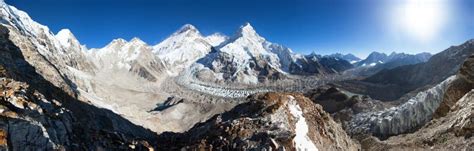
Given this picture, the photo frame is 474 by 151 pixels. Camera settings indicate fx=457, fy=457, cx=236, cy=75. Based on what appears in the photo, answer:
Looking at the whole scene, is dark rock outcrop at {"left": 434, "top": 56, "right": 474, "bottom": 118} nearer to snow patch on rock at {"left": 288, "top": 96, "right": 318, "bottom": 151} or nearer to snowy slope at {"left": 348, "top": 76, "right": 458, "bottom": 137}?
snowy slope at {"left": 348, "top": 76, "right": 458, "bottom": 137}

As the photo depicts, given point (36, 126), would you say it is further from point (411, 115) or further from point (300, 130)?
point (411, 115)

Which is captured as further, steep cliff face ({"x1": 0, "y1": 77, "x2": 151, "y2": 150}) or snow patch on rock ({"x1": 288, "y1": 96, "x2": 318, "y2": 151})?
snow patch on rock ({"x1": 288, "y1": 96, "x2": 318, "y2": 151})

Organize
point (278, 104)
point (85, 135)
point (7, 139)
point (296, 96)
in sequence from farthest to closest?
point (296, 96)
point (278, 104)
point (85, 135)
point (7, 139)

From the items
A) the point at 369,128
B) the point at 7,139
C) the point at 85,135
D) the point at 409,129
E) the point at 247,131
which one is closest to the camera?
the point at 7,139

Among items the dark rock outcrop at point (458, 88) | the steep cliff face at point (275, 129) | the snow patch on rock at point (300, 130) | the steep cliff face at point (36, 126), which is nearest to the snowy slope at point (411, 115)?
the dark rock outcrop at point (458, 88)

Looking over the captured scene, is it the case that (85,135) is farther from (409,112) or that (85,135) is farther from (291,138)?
(409,112)

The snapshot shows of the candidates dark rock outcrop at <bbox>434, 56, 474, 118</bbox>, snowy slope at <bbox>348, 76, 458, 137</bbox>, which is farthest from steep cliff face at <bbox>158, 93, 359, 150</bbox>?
snowy slope at <bbox>348, 76, 458, 137</bbox>

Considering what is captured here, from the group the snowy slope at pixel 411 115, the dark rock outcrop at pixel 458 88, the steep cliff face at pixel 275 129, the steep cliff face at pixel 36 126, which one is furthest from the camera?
the snowy slope at pixel 411 115

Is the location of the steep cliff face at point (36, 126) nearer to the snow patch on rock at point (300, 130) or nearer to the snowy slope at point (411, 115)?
the snow patch on rock at point (300, 130)

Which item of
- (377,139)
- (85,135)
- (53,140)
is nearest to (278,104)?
(85,135)
